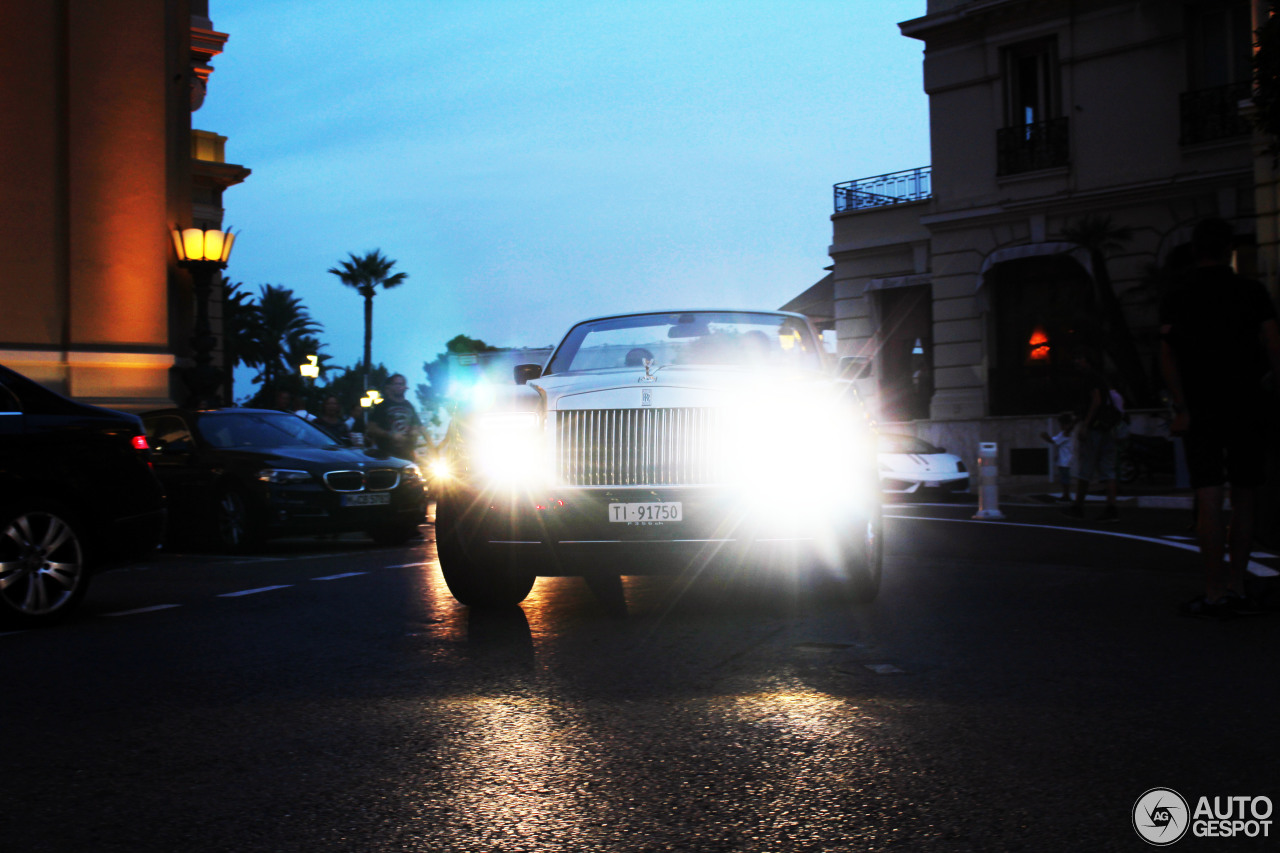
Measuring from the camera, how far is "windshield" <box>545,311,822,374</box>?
792 centimetres

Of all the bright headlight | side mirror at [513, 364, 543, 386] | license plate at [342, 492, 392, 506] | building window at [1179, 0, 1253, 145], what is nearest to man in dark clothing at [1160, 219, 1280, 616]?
the bright headlight

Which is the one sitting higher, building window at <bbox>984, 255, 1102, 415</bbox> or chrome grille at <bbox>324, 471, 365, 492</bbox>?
building window at <bbox>984, 255, 1102, 415</bbox>

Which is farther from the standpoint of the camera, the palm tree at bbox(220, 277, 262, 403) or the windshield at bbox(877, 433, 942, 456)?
the palm tree at bbox(220, 277, 262, 403)

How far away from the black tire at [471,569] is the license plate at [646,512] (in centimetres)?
62

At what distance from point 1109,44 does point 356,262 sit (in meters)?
56.2

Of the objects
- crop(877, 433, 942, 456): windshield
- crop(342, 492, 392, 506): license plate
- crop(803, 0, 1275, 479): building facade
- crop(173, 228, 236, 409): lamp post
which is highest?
crop(803, 0, 1275, 479): building facade

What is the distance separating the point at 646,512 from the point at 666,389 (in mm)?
697

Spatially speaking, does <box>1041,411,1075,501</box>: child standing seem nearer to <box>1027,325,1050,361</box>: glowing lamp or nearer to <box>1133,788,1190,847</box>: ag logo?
<box>1027,325,1050,361</box>: glowing lamp

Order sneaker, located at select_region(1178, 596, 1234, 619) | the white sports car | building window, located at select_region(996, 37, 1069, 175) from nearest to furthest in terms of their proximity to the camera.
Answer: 1. sneaker, located at select_region(1178, 596, 1234, 619)
2. the white sports car
3. building window, located at select_region(996, 37, 1069, 175)

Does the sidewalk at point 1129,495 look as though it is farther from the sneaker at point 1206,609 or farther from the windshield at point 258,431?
the sneaker at point 1206,609

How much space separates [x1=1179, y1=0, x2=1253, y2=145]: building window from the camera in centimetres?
2320

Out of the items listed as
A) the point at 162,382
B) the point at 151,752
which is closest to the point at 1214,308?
the point at 151,752

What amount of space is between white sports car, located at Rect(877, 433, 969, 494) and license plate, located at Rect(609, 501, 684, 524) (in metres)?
14.2

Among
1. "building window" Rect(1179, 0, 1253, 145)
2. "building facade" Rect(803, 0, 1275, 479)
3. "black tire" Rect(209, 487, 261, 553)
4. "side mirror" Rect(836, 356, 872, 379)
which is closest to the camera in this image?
"side mirror" Rect(836, 356, 872, 379)
